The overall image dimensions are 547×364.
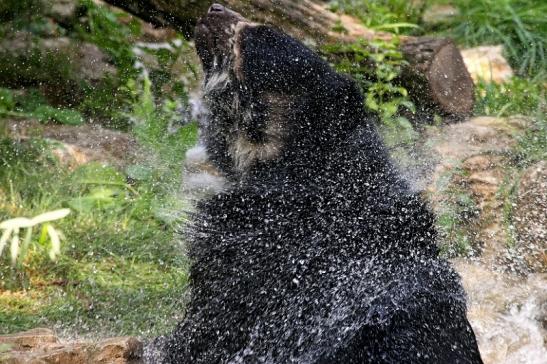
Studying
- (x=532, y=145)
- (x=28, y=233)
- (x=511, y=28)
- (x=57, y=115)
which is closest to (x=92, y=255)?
(x=28, y=233)

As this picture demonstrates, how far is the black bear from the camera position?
231 cm

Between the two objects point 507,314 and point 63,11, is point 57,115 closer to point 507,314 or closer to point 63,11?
point 63,11

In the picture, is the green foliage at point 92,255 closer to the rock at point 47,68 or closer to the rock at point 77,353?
the rock at point 47,68

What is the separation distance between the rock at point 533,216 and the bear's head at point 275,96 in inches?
58.2

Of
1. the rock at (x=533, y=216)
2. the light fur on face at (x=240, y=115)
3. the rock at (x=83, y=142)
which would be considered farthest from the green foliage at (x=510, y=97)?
the light fur on face at (x=240, y=115)

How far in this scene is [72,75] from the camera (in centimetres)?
532

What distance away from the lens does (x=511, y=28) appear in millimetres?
5871

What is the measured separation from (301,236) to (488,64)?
11.9 feet

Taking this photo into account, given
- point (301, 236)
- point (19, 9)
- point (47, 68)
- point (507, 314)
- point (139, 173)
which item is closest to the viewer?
point (301, 236)

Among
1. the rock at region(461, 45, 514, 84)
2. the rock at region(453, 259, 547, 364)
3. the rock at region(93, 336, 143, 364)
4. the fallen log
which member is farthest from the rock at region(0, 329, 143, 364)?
the rock at region(461, 45, 514, 84)

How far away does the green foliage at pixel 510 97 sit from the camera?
5016 mm

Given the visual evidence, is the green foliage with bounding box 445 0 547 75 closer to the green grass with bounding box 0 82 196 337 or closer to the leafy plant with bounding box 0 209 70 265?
the green grass with bounding box 0 82 196 337

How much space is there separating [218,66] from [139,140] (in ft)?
6.01

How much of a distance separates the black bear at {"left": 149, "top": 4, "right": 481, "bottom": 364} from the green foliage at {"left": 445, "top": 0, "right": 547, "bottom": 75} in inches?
130
